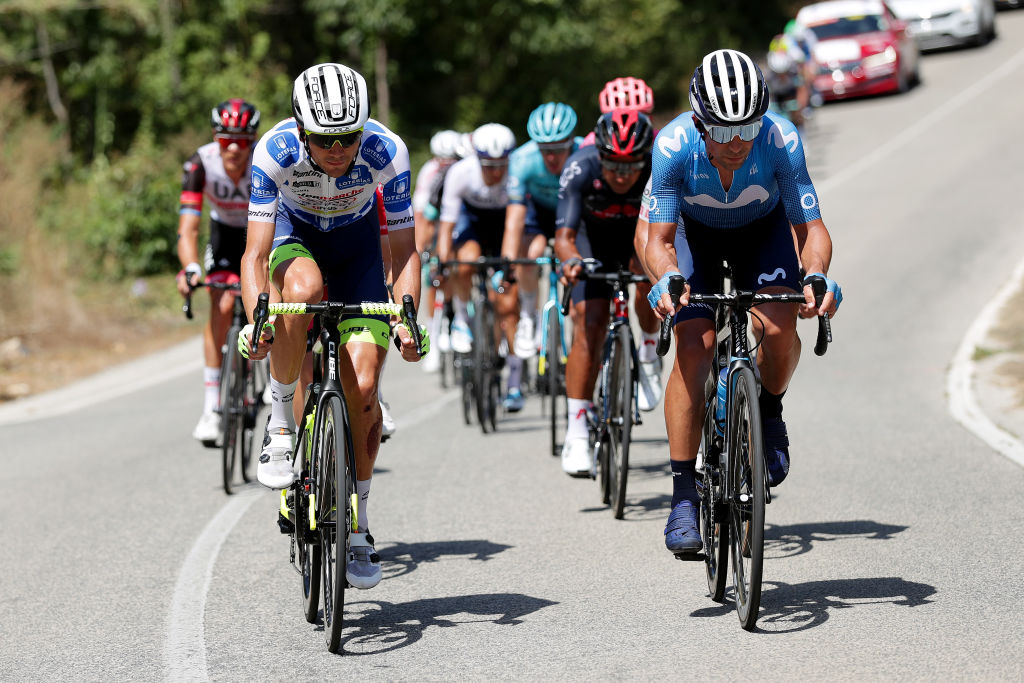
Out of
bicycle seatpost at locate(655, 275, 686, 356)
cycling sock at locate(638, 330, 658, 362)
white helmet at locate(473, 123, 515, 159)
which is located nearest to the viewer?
bicycle seatpost at locate(655, 275, 686, 356)

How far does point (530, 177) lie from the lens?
399 inches

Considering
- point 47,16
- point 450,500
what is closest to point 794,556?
point 450,500

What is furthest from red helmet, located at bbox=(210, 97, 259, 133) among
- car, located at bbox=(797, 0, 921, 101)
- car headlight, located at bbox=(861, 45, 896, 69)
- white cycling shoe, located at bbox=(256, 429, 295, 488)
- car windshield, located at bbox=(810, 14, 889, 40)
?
car headlight, located at bbox=(861, 45, 896, 69)

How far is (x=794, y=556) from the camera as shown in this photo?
6715 millimetres

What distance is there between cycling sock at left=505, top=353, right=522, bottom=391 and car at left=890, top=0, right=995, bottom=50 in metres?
23.7

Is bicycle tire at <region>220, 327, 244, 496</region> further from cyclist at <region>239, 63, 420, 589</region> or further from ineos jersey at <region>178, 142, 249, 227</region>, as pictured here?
cyclist at <region>239, 63, 420, 589</region>

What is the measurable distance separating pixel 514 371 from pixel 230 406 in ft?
9.36

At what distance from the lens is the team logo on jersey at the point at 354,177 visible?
6.09 meters

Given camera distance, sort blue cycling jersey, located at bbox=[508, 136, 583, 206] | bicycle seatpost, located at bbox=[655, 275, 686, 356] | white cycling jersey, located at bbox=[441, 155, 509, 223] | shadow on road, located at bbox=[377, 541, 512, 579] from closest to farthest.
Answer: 1. bicycle seatpost, located at bbox=[655, 275, 686, 356]
2. shadow on road, located at bbox=[377, 541, 512, 579]
3. blue cycling jersey, located at bbox=[508, 136, 583, 206]
4. white cycling jersey, located at bbox=[441, 155, 509, 223]

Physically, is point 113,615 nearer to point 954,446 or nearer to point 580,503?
point 580,503

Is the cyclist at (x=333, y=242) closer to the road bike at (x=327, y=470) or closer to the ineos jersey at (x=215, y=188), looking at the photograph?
the road bike at (x=327, y=470)

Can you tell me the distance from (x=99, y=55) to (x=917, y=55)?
18.4m

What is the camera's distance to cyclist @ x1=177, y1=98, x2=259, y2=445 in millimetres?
9305

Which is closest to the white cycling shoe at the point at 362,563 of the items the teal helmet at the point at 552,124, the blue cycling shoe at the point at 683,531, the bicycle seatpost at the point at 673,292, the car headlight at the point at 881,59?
the blue cycling shoe at the point at 683,531
